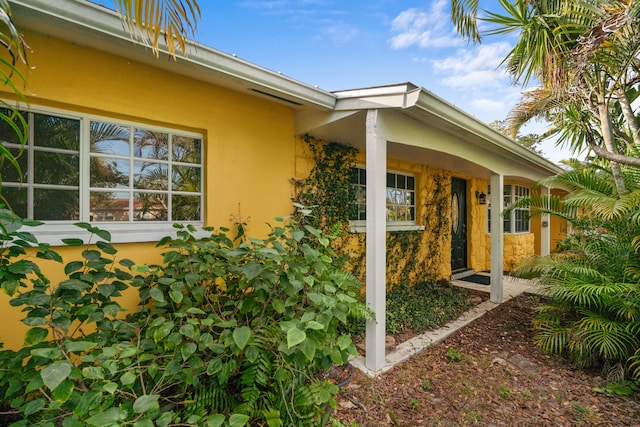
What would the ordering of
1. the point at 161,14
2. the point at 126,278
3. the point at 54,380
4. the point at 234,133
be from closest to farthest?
1. the point at 54,380
2. the point at 161,14
3. the point at 126,278
4. the point at 234,133

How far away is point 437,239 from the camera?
21.7ft

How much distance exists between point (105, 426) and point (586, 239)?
17.7 ft

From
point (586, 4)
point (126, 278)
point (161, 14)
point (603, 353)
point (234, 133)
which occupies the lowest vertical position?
point (603, 353)

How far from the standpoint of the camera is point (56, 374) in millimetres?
1181

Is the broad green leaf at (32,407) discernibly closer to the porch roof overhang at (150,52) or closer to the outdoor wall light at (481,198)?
the porch roof overhang at (150,52)

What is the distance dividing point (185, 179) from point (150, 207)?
18.2 inches

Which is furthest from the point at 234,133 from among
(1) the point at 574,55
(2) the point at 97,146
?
(1) the point at 574,55

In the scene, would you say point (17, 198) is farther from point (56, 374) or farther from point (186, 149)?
point (56, 374)

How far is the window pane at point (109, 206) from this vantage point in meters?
2.72

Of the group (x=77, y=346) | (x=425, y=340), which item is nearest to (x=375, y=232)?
(x=425, y=340)

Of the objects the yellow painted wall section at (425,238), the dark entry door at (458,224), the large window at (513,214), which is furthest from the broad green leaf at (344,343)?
the large window at (513,214)

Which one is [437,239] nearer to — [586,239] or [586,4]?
[586,239]

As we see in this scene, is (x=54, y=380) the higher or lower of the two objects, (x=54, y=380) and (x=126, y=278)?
the lower

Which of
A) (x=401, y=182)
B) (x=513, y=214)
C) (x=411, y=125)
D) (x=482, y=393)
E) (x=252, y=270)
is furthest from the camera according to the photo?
(x=513, y=214)
